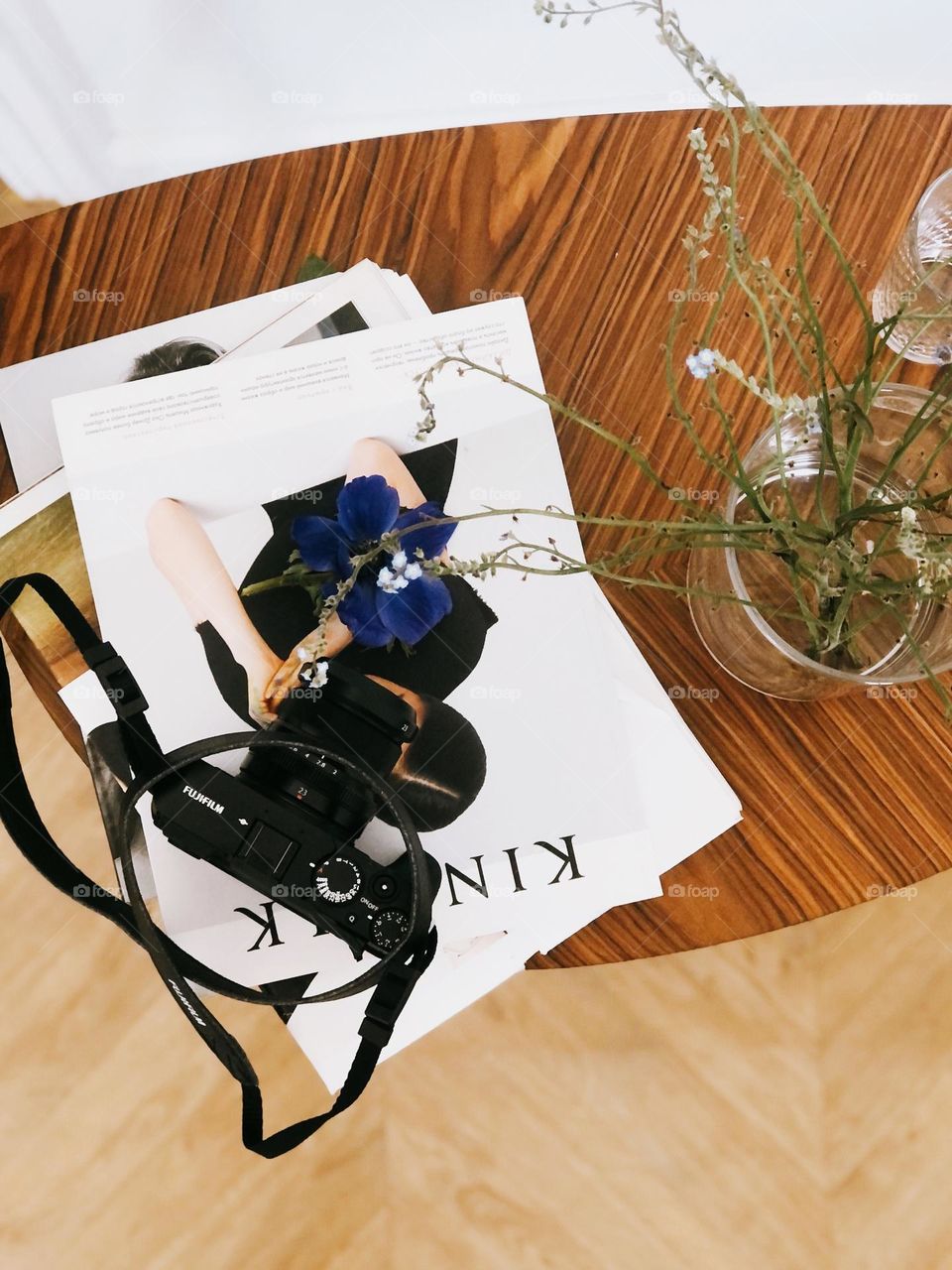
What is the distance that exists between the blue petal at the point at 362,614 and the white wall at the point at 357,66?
0.58 meters

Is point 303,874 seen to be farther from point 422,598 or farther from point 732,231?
point 732,231

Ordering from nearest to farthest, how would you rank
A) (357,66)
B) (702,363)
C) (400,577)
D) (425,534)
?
(702,363) → (400,577) → (425,534) → (357,66)

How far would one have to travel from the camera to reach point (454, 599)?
0.55m

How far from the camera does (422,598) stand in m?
0.54

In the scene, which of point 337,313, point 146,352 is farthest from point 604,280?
point 146,352

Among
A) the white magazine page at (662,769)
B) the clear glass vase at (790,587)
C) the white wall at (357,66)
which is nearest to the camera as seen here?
the clear glass vase at (790,587)

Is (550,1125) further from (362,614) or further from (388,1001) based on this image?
(362,614)

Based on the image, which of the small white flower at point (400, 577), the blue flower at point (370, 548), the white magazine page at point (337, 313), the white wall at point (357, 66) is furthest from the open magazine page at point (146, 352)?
the white wall at point (357, 66)

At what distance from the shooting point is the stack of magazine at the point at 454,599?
0.55m

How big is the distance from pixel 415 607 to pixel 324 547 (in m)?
0.06

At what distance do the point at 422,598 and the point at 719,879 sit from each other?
228mm

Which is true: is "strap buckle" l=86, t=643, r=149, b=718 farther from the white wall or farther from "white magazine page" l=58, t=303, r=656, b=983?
the white wall

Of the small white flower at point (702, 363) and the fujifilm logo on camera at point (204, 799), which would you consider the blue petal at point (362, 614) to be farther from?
the small white flower at point (702, 363)

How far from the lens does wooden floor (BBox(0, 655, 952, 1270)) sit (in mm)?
908
